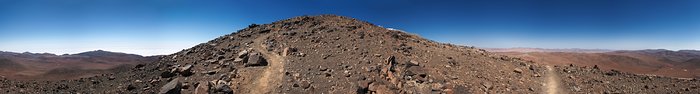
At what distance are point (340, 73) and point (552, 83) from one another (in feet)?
33.5

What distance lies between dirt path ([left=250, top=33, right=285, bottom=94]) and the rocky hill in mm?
39

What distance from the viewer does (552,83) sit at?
22.7 m

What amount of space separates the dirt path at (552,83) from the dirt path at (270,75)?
1103cm

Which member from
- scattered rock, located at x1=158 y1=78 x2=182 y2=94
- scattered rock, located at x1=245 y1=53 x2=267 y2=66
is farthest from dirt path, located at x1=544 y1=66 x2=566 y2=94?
scattered rock, located at x1=158 y1=78 x2=182 y2=94

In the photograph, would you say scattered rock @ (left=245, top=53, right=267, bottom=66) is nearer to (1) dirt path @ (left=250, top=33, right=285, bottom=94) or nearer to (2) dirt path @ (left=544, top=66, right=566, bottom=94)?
(1) dirt path @ (left=250, top=33, right=285, bottom=94)

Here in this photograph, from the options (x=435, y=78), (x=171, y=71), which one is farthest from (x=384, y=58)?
(x=171, y=71)

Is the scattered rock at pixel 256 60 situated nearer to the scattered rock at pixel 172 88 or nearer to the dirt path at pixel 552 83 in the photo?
the scattered rock at pixel 172 88

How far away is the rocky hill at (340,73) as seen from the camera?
18.3m

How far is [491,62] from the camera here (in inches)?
984

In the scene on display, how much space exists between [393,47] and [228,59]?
780 centimetres

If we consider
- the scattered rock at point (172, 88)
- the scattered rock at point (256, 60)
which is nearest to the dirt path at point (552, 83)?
the scattered rock at point (256, 60)

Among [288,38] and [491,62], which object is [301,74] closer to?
[288,38]

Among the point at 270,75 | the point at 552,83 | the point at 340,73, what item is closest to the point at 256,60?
the point at 270,75

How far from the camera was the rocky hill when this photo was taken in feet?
60.2
